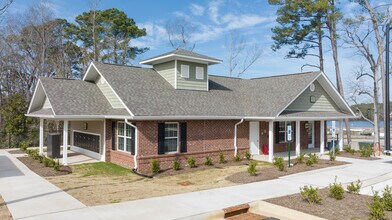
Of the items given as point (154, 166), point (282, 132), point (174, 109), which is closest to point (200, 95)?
point (174, 109)

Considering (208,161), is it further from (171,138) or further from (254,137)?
(254,137)

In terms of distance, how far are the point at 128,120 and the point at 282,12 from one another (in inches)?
775

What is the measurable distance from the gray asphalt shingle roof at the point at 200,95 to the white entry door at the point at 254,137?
107cm

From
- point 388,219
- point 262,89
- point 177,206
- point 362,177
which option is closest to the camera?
point 388,219

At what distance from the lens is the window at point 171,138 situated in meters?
14.7

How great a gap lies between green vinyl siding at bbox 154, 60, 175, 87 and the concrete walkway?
8419mm

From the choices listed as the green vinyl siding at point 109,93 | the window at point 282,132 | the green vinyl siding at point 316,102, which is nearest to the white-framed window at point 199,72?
the green vinyl siding at point 109,93

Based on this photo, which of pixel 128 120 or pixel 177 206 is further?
pixel 128 120

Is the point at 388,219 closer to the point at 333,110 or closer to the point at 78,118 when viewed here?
the point at 78,118

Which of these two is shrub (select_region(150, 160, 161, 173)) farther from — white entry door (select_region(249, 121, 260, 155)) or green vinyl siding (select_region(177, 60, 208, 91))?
white entry door (select_region(249, 121, 260, 155))

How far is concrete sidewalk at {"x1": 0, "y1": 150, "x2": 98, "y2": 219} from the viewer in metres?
7.81

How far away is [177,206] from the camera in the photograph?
837 centimetres

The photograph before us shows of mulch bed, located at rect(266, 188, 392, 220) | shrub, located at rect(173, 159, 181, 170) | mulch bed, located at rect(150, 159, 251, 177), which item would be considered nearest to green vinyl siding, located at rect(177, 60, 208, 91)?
mulch bed, located at rect(150, 159, 251, 177)

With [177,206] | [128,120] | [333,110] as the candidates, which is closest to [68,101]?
[128,120]
